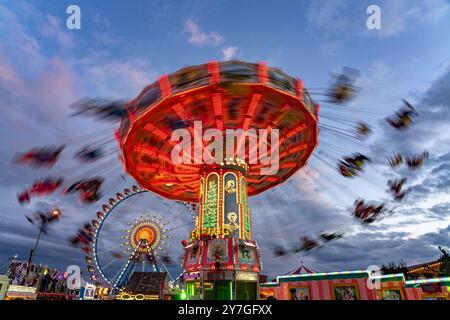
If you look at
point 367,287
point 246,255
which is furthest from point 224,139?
point 367,287

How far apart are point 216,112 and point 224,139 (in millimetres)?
3600

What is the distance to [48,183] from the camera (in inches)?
808

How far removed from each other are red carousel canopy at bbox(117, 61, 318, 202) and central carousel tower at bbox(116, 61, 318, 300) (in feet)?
0.19

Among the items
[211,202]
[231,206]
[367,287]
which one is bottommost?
[367,287]

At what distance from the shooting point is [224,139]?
22.2m

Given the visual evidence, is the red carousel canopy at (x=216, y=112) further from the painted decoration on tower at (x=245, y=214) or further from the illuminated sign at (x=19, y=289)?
the illuminated sign at (x=19, y=289)

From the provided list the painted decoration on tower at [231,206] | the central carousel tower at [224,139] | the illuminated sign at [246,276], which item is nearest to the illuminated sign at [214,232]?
the central carousel tower at [224,139]

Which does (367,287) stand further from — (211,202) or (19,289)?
(19,289)

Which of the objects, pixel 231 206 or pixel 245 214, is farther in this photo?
pixel 245 214

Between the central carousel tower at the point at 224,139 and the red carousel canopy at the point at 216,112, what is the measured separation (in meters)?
0.06

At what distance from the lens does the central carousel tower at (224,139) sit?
1616 cm
